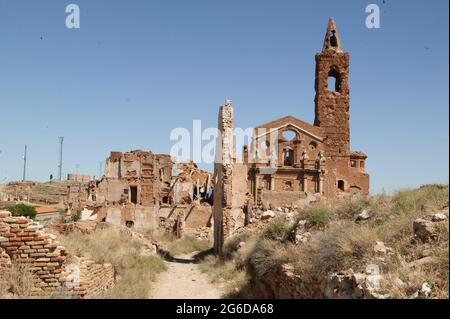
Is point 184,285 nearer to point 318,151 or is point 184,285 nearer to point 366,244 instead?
point 366,244

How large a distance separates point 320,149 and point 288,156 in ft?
10.1

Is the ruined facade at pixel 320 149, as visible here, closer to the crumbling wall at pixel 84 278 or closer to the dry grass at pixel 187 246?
the dry grass at pixel 187 246

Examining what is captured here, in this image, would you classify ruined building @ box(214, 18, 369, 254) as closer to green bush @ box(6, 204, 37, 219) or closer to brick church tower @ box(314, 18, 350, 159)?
brick church tower @ box(314, 18, 350, 159)

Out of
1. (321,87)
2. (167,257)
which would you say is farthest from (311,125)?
(167,257)

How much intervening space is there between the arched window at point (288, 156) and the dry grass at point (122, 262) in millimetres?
26115

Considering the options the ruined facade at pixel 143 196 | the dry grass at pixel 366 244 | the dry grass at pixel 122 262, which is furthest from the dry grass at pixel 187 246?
the dry grass at pixel 366 244

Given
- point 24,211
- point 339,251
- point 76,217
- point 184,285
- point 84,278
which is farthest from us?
point 24,211

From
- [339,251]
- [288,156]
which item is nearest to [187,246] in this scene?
[339,251]

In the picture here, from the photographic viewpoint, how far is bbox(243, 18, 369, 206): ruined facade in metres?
37.1

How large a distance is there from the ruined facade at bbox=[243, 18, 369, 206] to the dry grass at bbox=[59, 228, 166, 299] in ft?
71.2

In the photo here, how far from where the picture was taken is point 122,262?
1132cm

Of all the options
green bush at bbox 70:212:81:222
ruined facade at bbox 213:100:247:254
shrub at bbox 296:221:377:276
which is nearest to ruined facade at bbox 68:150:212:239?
green bush at bbox 70:212:81:222

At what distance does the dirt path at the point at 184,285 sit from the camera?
10.5 m
